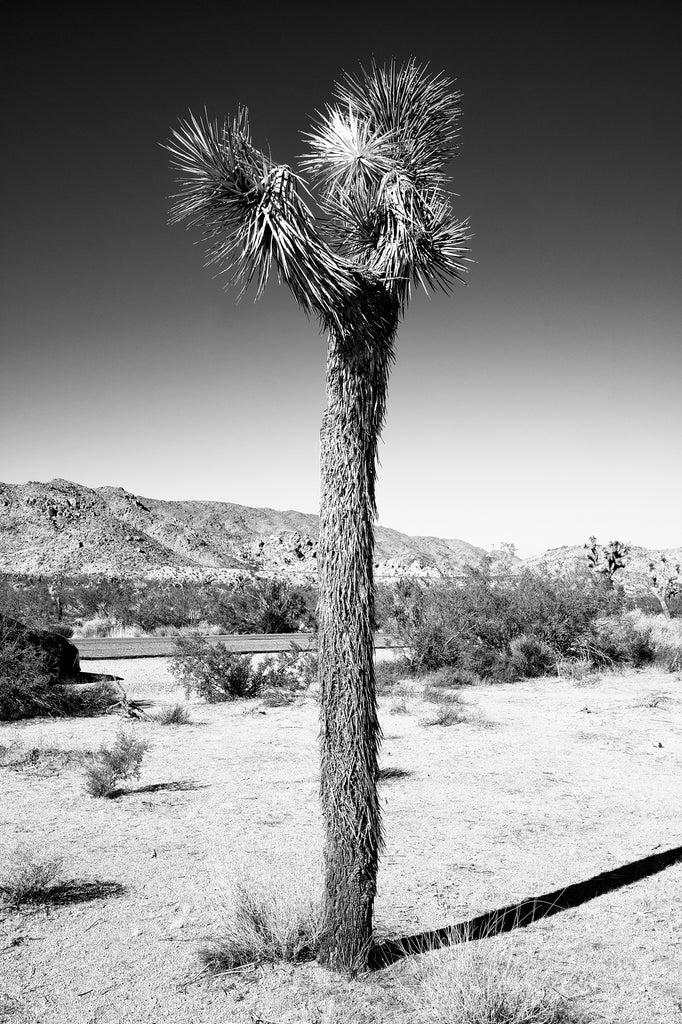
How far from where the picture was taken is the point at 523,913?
559cm

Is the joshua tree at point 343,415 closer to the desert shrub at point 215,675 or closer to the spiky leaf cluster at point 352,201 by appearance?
the spiky leaf cluster at point 352,201

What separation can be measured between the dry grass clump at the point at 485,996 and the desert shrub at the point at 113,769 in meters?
4.84

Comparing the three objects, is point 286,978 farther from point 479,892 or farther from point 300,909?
point 479,892

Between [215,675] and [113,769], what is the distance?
6.34 m

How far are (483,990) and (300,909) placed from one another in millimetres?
1502

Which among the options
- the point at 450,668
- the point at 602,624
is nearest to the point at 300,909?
the point at 450,668

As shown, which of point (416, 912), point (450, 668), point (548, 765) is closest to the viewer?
point (416, 912)

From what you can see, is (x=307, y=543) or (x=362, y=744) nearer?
(x=362, y=744)

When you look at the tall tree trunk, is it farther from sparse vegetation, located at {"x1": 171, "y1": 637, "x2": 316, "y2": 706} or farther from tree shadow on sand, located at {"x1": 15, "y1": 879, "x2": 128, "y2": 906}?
sparse vegetation, located at {"x1": 171, "y1": 637, "x2": 316, "y2": 706}

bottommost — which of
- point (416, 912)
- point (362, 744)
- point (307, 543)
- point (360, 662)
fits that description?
point (416, 912)

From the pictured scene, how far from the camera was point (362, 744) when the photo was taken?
454 cm

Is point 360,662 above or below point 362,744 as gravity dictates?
above

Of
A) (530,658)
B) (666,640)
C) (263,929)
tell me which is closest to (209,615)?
(530,658)

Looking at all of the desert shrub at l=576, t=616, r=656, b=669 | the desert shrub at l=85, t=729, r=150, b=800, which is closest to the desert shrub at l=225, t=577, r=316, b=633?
the desert shrub at l=576, t=616, r=656, b=669
